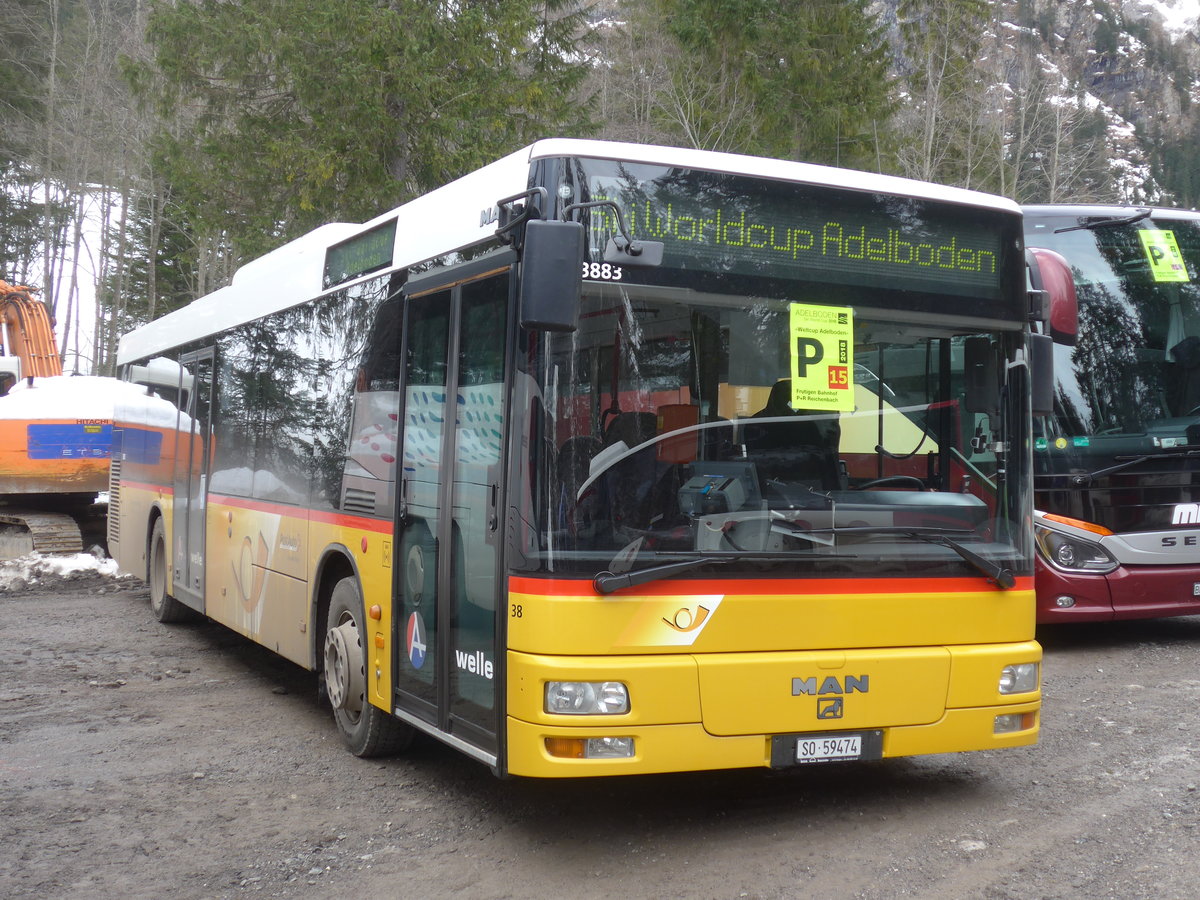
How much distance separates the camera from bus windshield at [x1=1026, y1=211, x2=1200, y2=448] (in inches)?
376

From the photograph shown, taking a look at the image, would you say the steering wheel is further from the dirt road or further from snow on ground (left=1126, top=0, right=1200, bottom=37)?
snow on ground (left=1126, top=0, right=1200, bottom=37)

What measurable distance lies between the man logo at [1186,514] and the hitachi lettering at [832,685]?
18.1ft

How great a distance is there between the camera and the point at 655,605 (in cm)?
483

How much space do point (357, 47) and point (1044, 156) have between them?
24631 millimetres

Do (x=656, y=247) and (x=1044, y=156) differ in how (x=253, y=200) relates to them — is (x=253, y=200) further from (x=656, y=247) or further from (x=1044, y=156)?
(x=1044, y=156)

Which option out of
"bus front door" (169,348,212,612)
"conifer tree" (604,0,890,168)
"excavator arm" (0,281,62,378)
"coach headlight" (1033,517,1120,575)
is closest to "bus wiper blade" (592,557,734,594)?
"coach headlight" (1033,517,1120,575)

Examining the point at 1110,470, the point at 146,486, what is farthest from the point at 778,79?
the point at 1110,470

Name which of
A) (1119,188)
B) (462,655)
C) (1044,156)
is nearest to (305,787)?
(462,655)

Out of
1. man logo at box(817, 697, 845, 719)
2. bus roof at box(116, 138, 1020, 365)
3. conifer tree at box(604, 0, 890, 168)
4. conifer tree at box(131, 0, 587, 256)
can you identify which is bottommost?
man logo at box(817, 697, 845, 719)

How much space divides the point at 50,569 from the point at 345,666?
1121 centimetres

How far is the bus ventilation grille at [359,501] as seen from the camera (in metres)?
6.39

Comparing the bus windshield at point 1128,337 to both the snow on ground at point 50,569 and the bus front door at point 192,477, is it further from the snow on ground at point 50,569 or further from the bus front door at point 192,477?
the snow on ground at point 50,569

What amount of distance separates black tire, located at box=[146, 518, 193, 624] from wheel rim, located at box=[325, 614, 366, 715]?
16.1 feet

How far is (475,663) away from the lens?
5254mm
